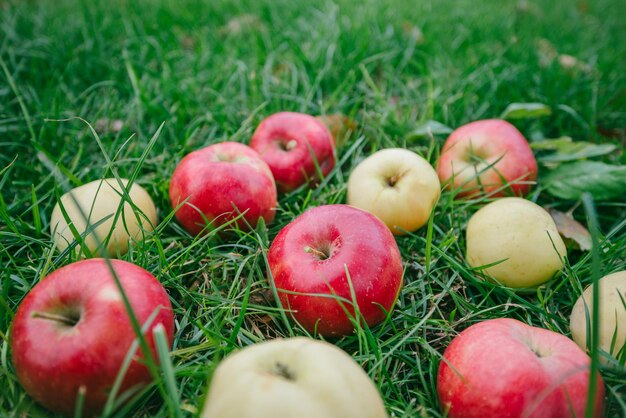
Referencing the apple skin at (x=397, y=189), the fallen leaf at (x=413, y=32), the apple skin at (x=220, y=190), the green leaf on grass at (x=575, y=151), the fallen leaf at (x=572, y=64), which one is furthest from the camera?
the fallen leaf at (x=413, y=32)

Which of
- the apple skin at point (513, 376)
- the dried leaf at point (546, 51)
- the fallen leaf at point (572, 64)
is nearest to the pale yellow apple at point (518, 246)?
the apple skin at point (513, 376)

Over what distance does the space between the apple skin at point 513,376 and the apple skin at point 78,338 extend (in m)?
0.99

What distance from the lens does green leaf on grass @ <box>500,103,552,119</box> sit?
9.18 ft

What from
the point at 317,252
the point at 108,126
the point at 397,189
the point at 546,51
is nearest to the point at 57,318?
the point at 317,252

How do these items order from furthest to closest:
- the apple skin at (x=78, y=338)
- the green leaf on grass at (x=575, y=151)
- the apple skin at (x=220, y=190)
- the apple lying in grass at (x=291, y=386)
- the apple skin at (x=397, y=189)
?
the green leaf on grass at (x=575, y=151) < the apple skin at (x=397, y=189) < the apple skin at (x=220, y=190) < the apple skin at (x=78, y=338) < the apple lying in grass at (x=291, y=386)

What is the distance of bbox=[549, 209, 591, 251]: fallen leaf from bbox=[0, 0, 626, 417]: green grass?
0.08 meters

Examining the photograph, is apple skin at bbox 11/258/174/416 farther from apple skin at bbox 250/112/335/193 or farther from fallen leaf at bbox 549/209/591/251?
fallen leaf at bbox 549/209/591/251

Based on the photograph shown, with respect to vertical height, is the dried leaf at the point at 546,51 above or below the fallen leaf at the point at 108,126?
above

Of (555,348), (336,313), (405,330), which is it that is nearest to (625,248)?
(555,348)

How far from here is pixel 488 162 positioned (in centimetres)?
250

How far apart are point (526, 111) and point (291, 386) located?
239 cm

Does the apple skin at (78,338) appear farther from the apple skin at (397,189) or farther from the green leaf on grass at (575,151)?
the green leaf on grass at (575,151)

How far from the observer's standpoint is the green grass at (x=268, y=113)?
1.81 metres

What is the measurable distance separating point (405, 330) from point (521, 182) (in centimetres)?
111
